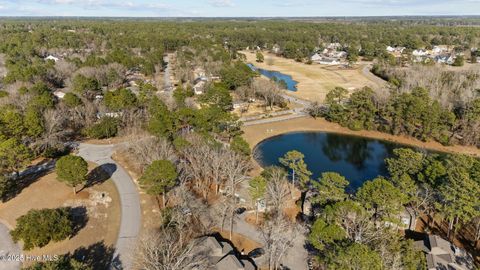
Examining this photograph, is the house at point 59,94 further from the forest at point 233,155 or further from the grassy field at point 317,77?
the grassy field at point 317,77

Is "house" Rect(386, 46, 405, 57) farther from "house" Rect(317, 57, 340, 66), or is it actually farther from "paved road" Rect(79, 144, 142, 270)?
"paved road" Rect(79, 144, 142, 270)

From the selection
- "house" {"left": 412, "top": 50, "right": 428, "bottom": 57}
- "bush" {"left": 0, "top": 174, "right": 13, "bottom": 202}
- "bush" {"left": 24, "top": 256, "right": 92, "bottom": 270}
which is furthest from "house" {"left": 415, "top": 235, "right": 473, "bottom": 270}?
"house" {"left": 412, "top": 50, "right": 428, "bottom": 57}

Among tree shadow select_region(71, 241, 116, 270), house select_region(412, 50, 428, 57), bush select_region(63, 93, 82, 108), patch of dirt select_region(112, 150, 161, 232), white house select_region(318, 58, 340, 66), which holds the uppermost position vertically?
house select_region(412, 50, 428, 57)

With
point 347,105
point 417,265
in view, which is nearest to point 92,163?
point 417,265

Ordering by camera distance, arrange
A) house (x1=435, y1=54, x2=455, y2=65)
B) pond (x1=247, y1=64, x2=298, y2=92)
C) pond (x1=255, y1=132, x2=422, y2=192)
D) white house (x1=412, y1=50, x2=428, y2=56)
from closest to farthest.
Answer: pond (x1=255, y1=132, x2=422, y2=192)
pond (x1=247, y1=64, x2=298, y2=92)
house (x1=435, y1=54, x2=455, y2=65)
white house (x1=412, y1=50, x2=428, y2=56)

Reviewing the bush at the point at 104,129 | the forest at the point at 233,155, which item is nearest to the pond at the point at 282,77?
the forest at the point at 233,155
